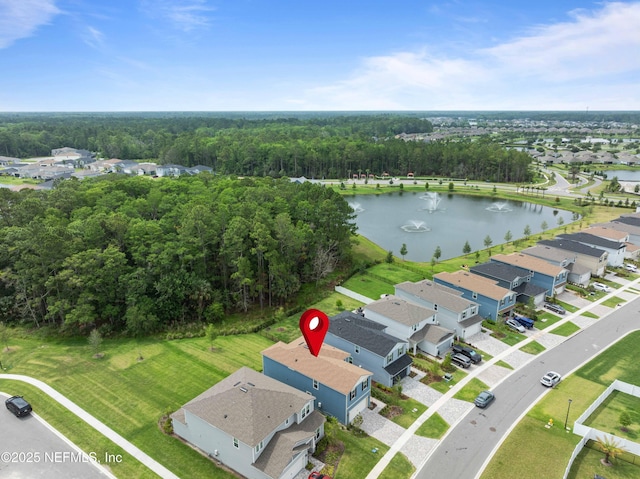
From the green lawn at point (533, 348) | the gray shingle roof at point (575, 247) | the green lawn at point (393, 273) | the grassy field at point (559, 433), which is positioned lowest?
the grassy field at point (559, 433)

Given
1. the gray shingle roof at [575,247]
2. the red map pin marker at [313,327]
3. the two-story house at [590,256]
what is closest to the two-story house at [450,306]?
the two-story house at [590,256]

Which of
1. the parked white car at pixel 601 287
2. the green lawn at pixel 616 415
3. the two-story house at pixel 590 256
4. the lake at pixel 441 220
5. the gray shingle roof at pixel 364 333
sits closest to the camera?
the green lawn at pixel 616 415

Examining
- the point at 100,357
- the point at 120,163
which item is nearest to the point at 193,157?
the point at 120,163

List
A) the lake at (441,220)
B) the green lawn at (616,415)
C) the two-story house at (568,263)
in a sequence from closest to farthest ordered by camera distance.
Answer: the green lawn at (616,415), the two-story house at (568,263), the lake at (441,220)

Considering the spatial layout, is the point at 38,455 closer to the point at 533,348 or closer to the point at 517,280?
the point at 533,348

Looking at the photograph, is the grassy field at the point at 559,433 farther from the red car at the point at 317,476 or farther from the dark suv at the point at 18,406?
the dark suv at the point at 18,406

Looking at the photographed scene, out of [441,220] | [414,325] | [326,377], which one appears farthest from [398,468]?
[441,220]
